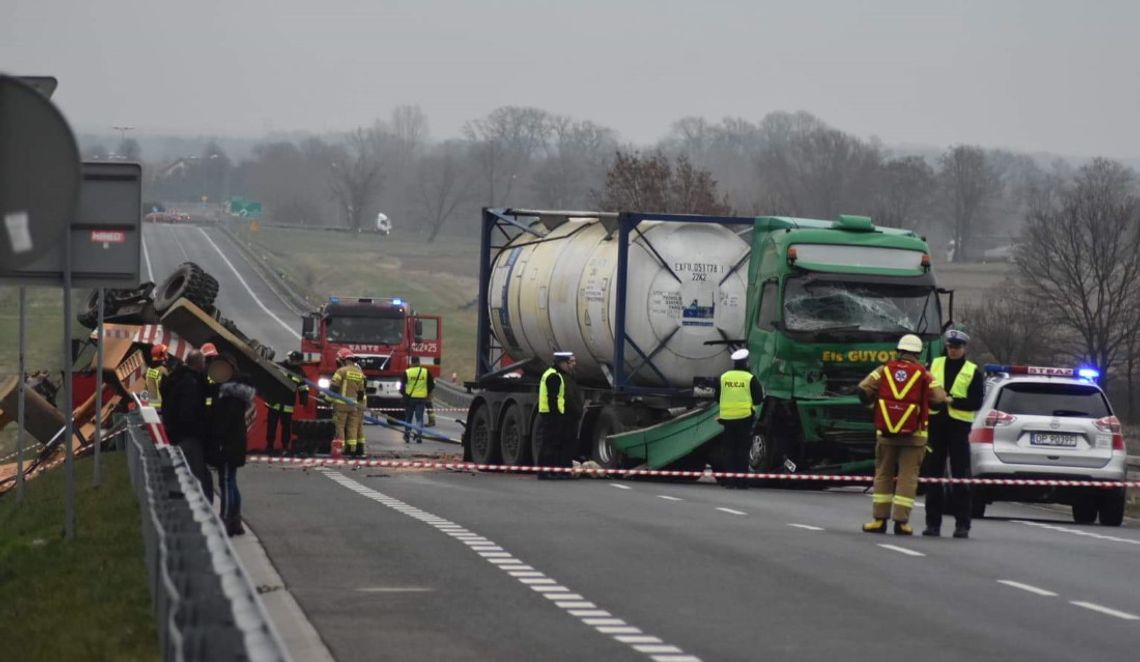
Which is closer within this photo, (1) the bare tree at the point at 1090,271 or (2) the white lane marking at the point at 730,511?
(2) the white lane marking at the point at 730,511

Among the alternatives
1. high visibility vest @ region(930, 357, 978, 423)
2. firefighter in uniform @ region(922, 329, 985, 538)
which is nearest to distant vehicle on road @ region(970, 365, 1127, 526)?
firefighter in uniform @ region(922, 329, 985, 538)

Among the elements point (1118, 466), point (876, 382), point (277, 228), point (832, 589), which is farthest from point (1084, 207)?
point (277, 228)

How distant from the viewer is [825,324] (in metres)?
24.9

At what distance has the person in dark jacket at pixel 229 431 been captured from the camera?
1661 cm

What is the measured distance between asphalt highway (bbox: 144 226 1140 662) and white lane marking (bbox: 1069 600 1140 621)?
27 millimetres

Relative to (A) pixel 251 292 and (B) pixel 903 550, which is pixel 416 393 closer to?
(B) pixel 903 550

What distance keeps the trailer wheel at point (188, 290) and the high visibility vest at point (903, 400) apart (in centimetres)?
1662

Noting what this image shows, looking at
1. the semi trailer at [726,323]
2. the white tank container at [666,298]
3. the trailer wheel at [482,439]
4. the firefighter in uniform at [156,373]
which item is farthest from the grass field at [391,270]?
the semi trailer at [726,323]

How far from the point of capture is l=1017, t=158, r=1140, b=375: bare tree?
67375 millimetres

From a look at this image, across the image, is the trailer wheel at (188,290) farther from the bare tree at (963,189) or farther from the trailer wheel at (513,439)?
the bare tree at (963,189)

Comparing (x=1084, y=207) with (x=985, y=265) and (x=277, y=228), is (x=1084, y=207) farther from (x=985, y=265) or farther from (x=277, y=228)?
(x=277, y=228)

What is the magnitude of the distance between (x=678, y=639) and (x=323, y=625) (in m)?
1.94

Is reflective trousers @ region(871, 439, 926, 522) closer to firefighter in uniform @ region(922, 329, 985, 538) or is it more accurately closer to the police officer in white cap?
firefighter in uniform @ region(922, 329, 985, 538)

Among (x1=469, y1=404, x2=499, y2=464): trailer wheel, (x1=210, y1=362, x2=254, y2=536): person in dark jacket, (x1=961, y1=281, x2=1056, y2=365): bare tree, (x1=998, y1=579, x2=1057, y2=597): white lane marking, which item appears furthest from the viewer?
(x1=961, y1=281, x2=1056, y2=365): bare tree
